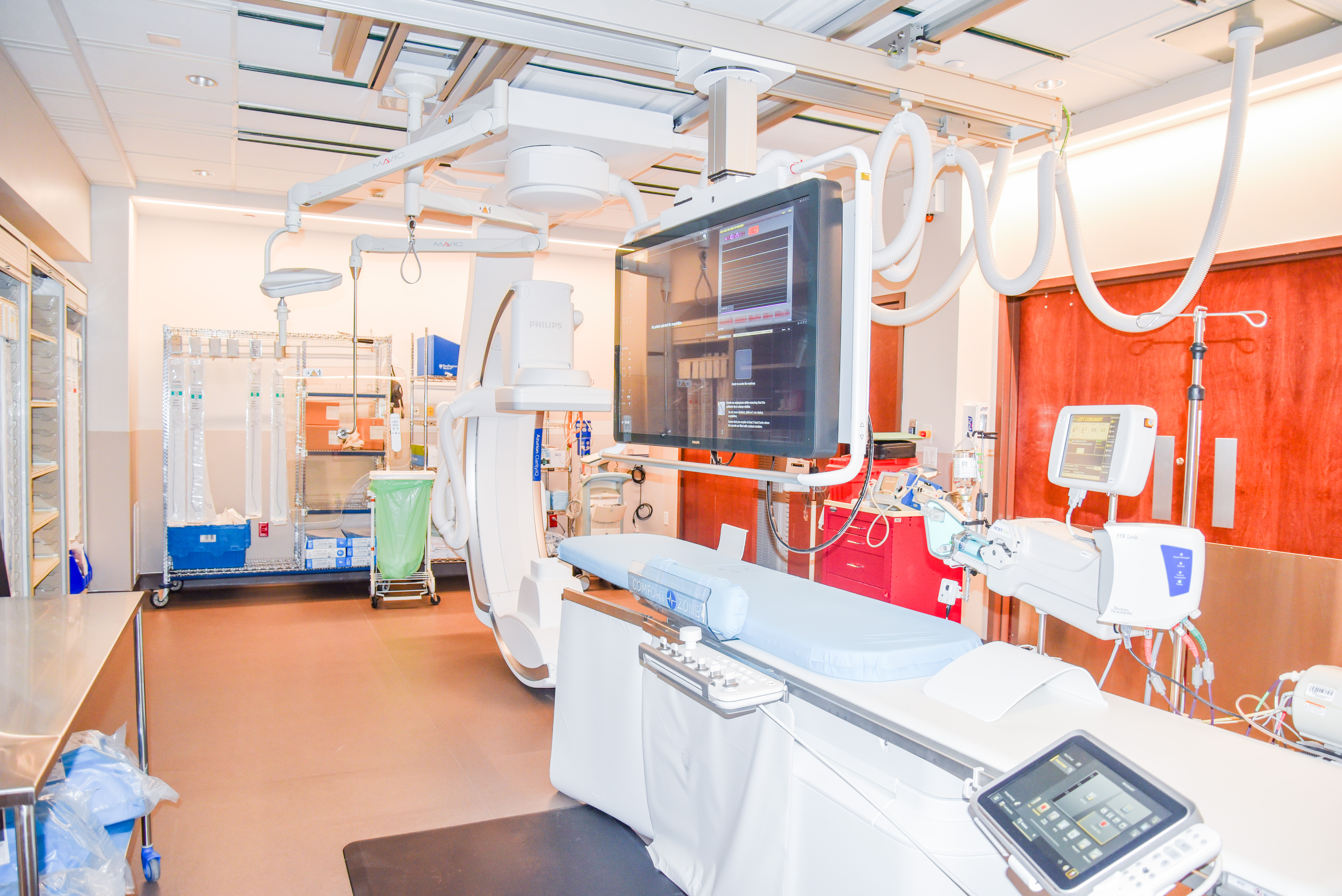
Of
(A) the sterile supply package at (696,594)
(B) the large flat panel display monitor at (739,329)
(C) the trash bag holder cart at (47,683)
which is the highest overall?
(B) the large flat panel display monitor at (739,329)

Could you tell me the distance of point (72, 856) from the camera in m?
1.67

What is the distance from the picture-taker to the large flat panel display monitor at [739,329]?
1.79m

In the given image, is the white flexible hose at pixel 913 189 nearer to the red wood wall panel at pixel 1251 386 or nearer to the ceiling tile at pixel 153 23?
the red wood wall panel at pixel 1251 386

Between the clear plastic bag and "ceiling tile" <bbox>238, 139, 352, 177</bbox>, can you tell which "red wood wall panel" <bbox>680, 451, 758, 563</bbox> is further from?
the clear plastic bag

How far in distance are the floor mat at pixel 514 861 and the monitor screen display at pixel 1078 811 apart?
5.12 ft

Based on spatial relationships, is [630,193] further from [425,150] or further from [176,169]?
[176,169]

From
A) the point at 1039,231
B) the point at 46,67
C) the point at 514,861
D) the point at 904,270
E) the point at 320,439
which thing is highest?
the point at 46,67

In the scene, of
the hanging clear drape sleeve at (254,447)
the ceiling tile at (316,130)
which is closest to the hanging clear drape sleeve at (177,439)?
the hanging clear drape sleeve at (254,447)

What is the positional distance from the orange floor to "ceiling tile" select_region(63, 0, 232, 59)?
Answer: 9.87 ft

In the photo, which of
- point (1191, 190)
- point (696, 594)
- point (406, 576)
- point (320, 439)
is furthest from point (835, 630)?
point (320, 439)

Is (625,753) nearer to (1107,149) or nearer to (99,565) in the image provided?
(1107,149)

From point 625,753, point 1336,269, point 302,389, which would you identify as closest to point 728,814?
point 625,753

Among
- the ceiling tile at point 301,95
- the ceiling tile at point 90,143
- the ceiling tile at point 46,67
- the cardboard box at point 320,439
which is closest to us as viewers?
the ceiling tile at point 46,67

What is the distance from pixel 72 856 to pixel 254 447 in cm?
489
